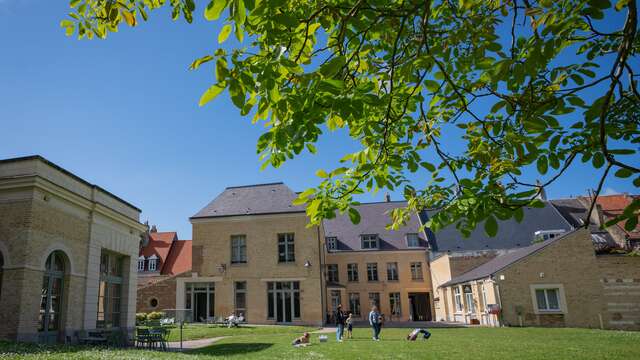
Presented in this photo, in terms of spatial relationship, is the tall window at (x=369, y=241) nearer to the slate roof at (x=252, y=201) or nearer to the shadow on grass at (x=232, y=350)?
the slate roof at (x=252, y=201)

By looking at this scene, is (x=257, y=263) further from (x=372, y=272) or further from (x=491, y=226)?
(x=491, y=226)

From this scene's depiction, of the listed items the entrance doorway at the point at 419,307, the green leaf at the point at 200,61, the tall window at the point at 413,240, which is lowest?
the entrance doorway at the point at 419,307

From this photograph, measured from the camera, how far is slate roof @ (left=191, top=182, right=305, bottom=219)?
95.5 feet

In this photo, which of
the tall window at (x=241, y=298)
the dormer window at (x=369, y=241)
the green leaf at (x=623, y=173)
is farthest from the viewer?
the dormer window at (x=369, y=241)

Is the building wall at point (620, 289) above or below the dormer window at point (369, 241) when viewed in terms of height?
below

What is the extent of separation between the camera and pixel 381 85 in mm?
3914

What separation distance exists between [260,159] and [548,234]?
35.8 metres


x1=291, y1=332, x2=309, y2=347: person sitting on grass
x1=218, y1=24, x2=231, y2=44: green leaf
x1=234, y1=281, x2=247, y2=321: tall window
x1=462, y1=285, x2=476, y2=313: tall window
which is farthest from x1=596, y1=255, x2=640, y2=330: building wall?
x1=218, y1=24, x2=231, y2=44: green leaf

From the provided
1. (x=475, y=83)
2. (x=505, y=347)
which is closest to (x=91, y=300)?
(x=505, y=347)

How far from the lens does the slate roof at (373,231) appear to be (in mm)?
36844

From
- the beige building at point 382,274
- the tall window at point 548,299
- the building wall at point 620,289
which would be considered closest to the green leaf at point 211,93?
the tall window at point 548,299

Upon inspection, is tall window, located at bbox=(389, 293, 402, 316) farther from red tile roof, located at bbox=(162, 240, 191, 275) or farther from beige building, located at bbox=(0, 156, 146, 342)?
beige building, located at bbox=(0, 156, 146, 342)

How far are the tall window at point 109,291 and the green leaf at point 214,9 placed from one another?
1528cm

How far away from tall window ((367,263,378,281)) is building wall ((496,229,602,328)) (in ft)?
44.2
